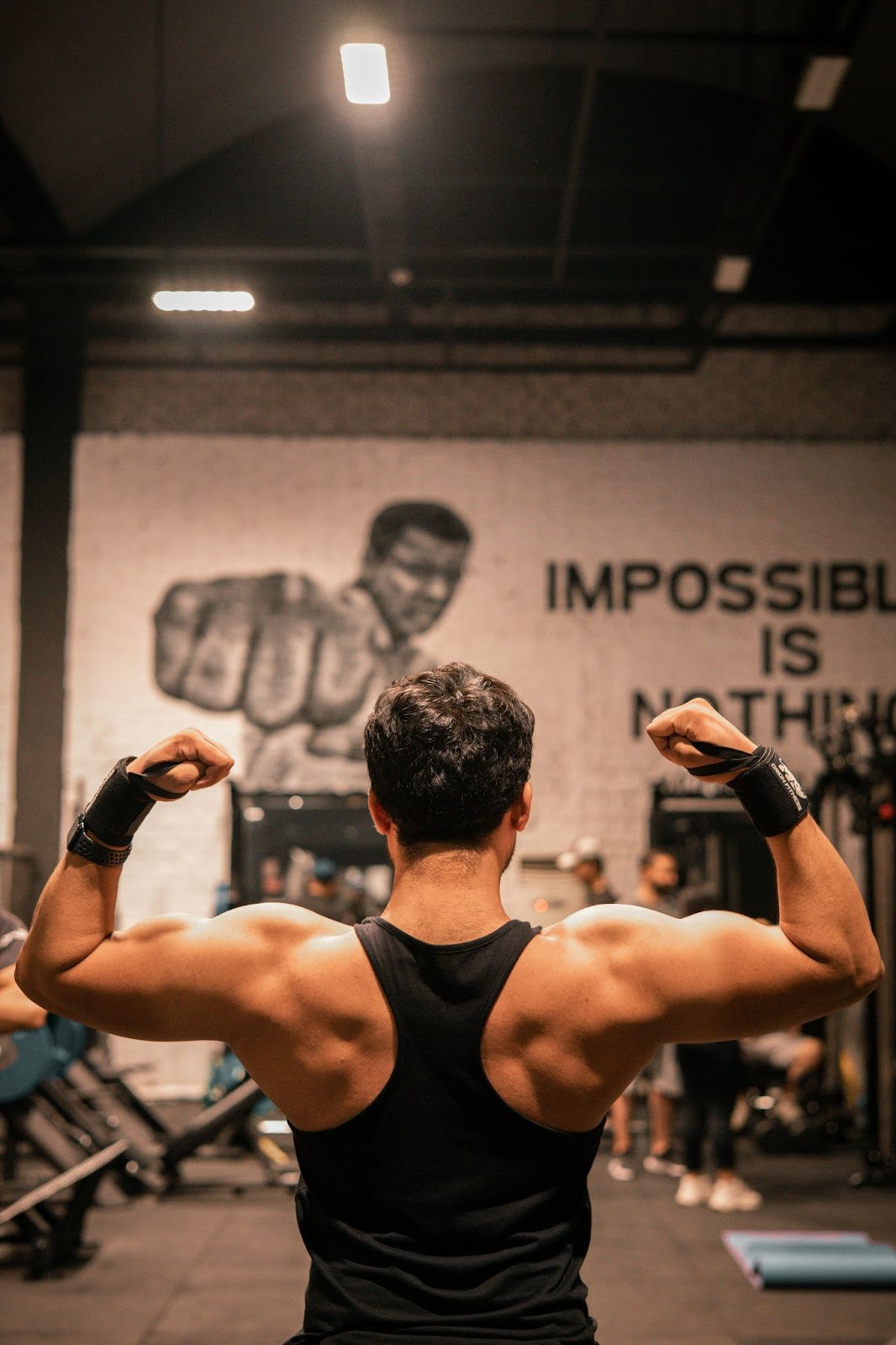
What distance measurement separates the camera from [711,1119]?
596 cm

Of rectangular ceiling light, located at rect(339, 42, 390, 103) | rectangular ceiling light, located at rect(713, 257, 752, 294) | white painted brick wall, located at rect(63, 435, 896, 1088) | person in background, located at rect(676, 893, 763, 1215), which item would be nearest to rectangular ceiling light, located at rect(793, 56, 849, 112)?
rectangular ceiling light, located at rect(713, 257, 752, 294)

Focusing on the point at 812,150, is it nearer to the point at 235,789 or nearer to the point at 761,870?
the point at 761,870

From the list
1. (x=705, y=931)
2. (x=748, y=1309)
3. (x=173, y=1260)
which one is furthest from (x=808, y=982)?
(x=173, y=1260)

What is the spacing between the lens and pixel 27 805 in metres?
9.59

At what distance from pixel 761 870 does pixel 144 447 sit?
5.57 metres

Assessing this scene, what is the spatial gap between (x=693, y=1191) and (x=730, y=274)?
5.48m

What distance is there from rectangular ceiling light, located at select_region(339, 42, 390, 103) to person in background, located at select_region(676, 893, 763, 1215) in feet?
12.9

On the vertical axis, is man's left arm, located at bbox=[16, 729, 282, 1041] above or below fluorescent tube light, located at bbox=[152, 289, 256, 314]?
below

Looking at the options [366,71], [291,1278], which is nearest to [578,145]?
[366,71]

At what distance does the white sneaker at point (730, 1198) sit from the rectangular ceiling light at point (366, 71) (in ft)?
16.9

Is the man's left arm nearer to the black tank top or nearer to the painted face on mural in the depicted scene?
the black tank top

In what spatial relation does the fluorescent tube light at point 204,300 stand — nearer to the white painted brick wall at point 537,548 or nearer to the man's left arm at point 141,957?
the white painted brick wall at point 537,548

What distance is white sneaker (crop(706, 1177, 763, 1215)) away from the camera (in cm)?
588

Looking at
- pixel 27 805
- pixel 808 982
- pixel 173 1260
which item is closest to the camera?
pixel 808 982
